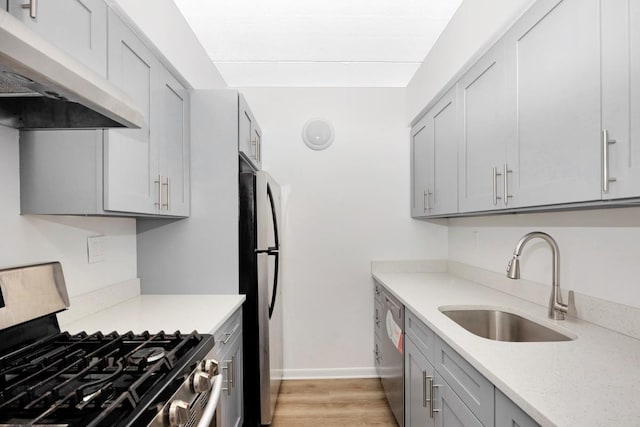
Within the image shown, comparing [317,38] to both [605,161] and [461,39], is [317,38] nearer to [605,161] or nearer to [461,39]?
[461,39]

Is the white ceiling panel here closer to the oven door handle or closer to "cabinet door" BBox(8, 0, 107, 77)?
"cabinet door" BBox(8, 0, 107, 77)

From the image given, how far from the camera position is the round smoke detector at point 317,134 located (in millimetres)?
3250

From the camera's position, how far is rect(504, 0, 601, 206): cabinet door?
1131 mm

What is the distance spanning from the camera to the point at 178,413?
95cm

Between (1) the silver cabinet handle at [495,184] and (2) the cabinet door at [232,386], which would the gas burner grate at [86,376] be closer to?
(2) the cabinet door at [232,386]

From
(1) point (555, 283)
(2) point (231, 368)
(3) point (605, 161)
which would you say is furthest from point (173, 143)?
(1) point (555, 283)

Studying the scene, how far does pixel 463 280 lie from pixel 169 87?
7.67 feet

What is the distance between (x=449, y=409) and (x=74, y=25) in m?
1.92

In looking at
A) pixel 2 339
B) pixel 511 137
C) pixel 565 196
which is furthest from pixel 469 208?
pixel 2 339

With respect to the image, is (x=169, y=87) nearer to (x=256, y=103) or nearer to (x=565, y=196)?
(x=256, y=103)

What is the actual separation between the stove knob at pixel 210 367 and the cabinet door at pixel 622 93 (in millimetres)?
1324

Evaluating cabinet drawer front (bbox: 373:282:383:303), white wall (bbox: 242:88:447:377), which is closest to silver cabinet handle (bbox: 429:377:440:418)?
cabinet drawer front (bbox: 373:282:383:303)

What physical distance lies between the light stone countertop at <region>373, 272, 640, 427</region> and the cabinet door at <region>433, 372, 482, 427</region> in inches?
7.9

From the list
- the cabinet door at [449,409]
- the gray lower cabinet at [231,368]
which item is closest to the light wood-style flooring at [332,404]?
the gray lower cabinet at [231,368]
